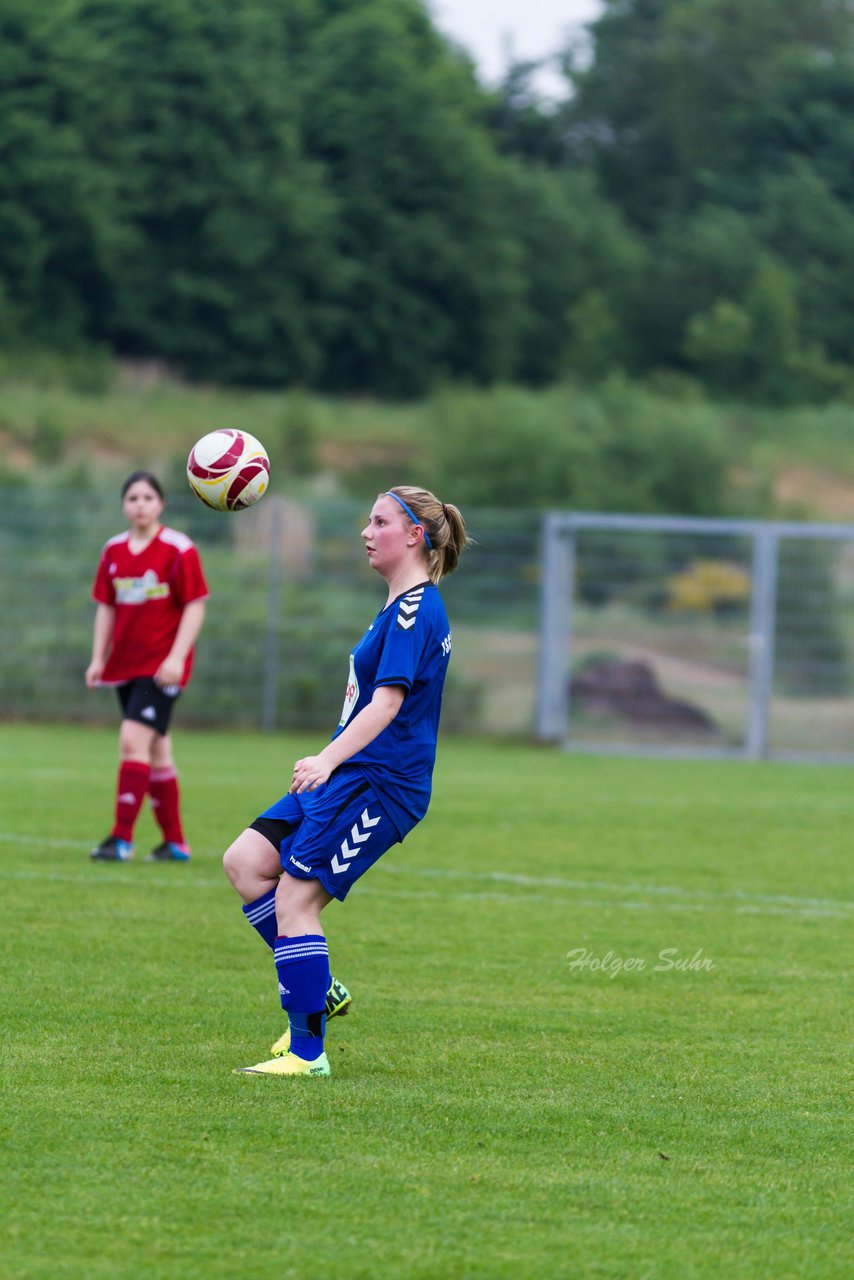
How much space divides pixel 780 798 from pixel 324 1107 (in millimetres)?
10608

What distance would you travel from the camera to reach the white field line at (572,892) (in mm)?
8938

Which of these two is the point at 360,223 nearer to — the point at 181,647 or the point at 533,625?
the point at 533,625

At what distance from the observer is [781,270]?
66.6m

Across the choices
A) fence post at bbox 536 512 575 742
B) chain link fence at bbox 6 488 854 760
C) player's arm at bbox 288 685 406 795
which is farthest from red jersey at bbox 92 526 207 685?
fence post at bbox 536 512 575 742

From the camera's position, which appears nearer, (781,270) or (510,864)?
(510,864)

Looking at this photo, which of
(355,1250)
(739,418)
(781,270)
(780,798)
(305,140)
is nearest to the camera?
(355,1250)

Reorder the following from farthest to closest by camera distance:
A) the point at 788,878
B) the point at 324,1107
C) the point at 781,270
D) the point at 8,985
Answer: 1. the point at 781,270
2. the point at 788,878
3. the point at 8,985
4. the point at 324,1107

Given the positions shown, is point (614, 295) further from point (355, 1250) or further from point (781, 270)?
point (355, 1250)

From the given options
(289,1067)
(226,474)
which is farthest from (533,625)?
(289,1067)

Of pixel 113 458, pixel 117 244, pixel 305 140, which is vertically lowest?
pixel 113 458

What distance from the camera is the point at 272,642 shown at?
20250mm

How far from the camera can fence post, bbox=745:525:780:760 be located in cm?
1988

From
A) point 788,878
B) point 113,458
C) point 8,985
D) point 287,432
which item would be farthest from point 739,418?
point 8,985

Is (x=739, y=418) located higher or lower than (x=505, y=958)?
higher
